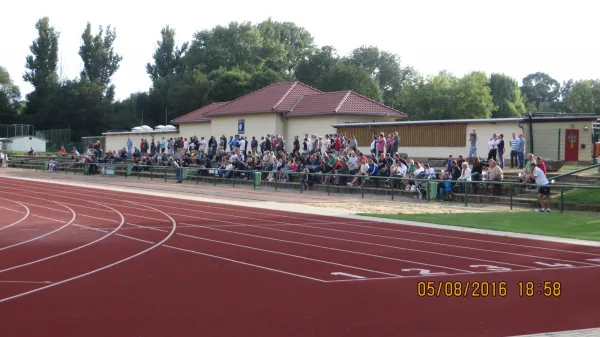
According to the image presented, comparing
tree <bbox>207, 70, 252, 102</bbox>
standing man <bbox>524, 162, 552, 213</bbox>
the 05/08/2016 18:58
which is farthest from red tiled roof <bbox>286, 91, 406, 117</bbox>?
the 05/08/2016 18:58

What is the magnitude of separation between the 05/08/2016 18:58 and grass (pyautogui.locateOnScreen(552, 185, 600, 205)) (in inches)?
474

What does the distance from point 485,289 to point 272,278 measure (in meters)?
3.11

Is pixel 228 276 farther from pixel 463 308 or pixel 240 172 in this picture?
pixel 240 172

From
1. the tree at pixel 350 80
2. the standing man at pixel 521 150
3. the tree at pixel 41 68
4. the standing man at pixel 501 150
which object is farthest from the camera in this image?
the tree at pixel 41 68

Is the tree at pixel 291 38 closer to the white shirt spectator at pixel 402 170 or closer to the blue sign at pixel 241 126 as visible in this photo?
the blue sign at pixel 241 126

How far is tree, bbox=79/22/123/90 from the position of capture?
8575cm

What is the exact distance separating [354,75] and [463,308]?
235 feet

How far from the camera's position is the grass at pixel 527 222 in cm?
1662

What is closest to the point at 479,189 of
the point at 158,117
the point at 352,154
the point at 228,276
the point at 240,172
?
the point at 352,154

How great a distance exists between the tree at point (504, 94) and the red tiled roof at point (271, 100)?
44.4 meters

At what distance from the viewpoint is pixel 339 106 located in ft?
129

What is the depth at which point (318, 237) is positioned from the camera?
1539cm

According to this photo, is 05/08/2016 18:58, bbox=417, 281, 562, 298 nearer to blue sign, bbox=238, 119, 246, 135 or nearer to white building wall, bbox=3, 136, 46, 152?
blue sign, bbox=238, 119, 246, 135

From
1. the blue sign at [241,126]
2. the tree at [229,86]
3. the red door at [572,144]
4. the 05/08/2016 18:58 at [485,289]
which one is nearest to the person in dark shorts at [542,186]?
the red door at [572,144]
